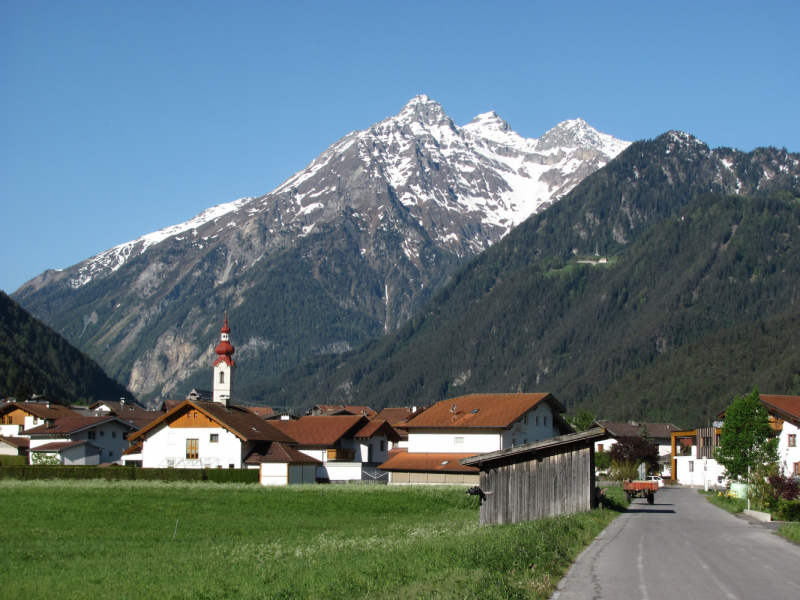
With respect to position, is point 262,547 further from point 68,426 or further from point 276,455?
point 68,426

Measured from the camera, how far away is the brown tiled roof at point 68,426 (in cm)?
9494

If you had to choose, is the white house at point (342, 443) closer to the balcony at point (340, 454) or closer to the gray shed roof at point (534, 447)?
the balcony at point (340, 454)

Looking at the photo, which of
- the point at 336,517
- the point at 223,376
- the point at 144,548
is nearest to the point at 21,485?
the point at 336,517

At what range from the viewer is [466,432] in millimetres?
75688

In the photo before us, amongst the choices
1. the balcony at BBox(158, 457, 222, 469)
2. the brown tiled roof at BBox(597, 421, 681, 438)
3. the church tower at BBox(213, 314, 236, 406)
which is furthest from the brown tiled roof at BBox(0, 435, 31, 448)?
the brown tiled roof at BBox(597, 421, 681, 438)

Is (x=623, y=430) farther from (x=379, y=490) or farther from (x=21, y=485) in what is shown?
(x=21, y=485)

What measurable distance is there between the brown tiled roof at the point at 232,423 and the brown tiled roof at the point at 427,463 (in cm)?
1135

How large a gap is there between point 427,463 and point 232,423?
18.3m

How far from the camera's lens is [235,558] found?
27.0 metres

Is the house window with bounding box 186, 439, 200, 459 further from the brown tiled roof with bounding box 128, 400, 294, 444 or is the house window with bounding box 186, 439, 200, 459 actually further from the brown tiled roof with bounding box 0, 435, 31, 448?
the brown tiled roof with bounding box 0, 435, 31, 448

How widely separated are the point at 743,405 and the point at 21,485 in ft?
161

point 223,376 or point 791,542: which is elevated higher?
point 223,376

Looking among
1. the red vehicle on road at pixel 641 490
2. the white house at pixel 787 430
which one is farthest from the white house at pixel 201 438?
the white house at pixel 787 430

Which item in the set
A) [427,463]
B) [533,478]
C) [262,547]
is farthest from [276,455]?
[262,547]
